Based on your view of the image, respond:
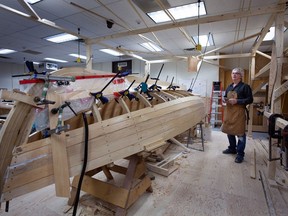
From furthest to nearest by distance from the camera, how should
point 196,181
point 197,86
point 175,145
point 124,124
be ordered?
point 197,86, point 175,145, point 196,181, point 124,124

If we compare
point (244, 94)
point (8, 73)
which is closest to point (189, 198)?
point (244, 94)

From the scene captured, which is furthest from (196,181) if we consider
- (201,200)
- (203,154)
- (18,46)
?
(18,46)

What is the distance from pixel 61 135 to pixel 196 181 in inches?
72.3

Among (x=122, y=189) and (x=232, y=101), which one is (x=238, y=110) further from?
(x=122, y=189)

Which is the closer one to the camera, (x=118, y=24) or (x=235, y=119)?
(x=235, y=119)

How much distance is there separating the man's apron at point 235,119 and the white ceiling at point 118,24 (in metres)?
1.40

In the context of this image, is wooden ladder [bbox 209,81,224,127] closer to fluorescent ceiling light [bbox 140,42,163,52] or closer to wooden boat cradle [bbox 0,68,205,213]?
fluorescent ceiling light [bbox 140,42,163,52]

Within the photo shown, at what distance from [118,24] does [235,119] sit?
2652 mm

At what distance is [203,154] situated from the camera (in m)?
3.33

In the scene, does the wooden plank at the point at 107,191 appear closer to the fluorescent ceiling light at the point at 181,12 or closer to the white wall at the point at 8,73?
the fluorescent ceiling light at the point at 181,12

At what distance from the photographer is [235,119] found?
2.98 metres

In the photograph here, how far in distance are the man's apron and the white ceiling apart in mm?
1399

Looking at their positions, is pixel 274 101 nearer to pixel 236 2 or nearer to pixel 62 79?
pixel 236 2

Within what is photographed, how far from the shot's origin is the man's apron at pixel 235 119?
2.95 meters
